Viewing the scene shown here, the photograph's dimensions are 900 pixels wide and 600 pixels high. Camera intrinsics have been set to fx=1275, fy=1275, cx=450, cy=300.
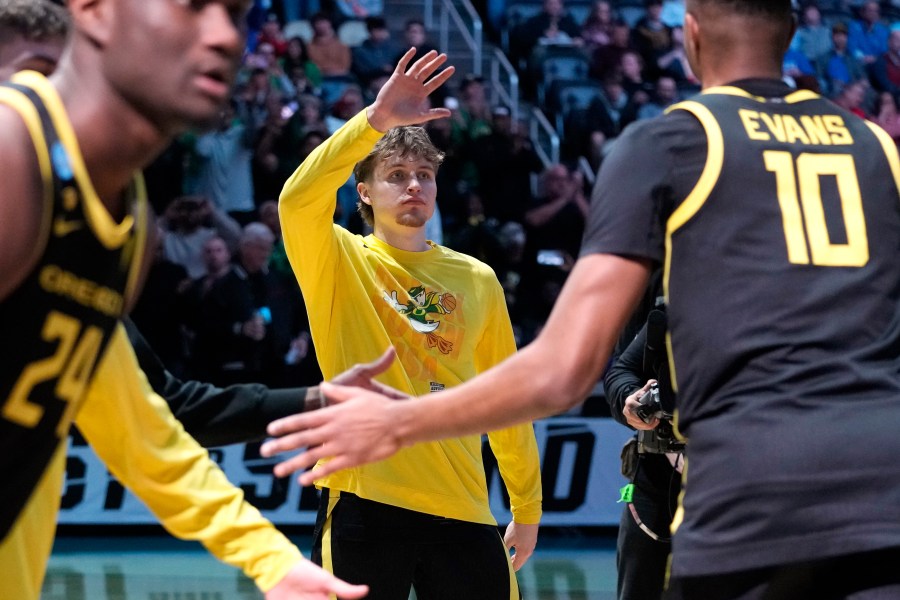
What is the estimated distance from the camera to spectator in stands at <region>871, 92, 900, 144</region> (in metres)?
14.9

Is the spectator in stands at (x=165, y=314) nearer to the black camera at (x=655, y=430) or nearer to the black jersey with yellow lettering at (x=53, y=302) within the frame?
the black camera at (x=655, y=430)

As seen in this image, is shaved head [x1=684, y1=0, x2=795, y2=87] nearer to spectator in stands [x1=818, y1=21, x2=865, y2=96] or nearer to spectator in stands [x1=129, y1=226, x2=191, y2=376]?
spectator in stands [x1=129, y1=226, x2=191, y2=376]

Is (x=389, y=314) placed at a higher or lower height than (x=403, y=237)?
lower

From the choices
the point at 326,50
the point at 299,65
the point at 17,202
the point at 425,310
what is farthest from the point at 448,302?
the point at 326,50

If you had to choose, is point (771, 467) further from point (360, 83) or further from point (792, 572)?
point (360, 83)

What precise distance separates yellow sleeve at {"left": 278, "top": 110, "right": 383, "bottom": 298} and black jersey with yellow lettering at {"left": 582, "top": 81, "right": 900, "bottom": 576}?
205 cm

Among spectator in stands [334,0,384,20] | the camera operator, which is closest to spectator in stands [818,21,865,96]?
spectator in stands [334,0,384,20]

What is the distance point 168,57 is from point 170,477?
3.35 ft

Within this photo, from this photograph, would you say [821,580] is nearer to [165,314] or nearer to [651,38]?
[165,314]

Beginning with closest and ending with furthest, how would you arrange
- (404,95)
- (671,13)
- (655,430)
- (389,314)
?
(404,95) < (389,314) < (655,430) < (671,13)

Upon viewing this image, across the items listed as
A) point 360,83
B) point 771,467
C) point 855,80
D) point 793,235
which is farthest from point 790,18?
point 855,80

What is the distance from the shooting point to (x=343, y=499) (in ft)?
15.0

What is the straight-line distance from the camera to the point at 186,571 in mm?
9359

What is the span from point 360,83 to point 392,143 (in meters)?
8.67
